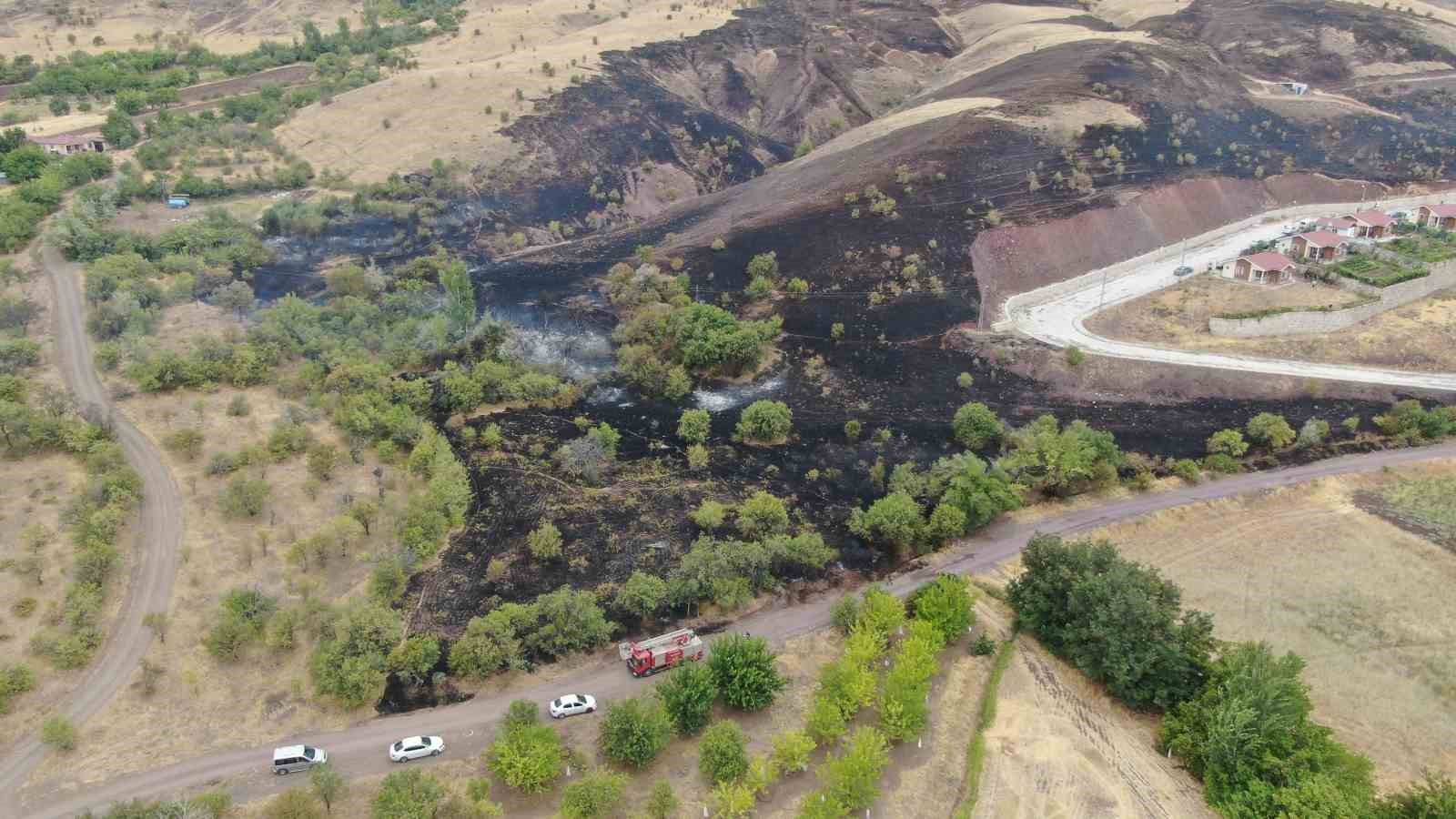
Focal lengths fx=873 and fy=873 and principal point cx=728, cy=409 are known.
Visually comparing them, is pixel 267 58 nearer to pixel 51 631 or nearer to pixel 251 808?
pixel 51 631

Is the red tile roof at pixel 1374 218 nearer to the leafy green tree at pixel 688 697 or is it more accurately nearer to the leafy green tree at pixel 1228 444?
the leafy green tree at pixel 1228 444

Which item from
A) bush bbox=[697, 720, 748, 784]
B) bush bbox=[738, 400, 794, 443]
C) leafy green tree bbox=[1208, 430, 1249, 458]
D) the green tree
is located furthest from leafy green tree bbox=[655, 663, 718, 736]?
leafy green tree bbox=[1208, 430, 1249, 458]

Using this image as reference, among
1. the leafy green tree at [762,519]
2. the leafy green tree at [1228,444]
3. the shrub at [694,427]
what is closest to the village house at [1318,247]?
the leafy green tree at [1228,444]

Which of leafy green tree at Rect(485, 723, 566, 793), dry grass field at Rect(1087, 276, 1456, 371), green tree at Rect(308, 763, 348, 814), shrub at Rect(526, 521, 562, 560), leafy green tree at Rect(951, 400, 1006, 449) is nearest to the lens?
green tree at Rect(308, 763, 348, 814)

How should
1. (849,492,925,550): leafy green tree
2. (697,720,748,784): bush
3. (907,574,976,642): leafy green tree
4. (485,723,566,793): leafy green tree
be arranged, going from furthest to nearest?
(849,492,925,550): leafy green tree
(907,574,976,642): leafy green tree
(697,720,748,784): bush
(485,723,566,793): leafy green tree

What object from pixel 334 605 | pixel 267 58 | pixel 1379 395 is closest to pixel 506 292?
pixel 334 605

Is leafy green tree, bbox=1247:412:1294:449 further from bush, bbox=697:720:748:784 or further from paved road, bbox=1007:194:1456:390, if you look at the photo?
bush, bbox=697:720:748:784

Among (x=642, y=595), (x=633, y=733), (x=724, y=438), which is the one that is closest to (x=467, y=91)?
(x=724, y=438)
